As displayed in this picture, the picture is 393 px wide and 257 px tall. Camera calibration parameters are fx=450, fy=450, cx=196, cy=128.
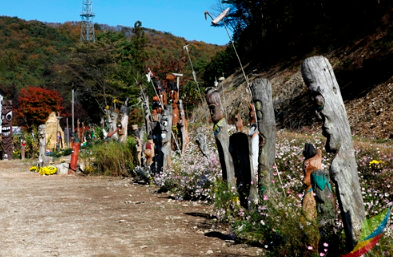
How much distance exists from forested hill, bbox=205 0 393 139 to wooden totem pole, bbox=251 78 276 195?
851cm

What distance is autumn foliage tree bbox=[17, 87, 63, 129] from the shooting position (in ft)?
143

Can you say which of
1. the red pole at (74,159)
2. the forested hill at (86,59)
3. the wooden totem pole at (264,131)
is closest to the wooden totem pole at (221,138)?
the wooden totem pole at (264,131)

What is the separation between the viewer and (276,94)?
22328 mm

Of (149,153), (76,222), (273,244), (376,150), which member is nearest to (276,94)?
(149,153)

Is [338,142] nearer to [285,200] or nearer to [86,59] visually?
[285,200]

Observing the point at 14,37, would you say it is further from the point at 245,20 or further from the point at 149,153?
the point at 149,153

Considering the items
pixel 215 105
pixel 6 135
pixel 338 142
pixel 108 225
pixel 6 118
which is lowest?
pixel 108 225

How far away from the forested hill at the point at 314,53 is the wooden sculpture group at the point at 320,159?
330 inches

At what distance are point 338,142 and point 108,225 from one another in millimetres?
4064

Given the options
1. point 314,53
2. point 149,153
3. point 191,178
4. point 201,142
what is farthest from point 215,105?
point 314,53

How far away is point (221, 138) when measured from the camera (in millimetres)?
6973

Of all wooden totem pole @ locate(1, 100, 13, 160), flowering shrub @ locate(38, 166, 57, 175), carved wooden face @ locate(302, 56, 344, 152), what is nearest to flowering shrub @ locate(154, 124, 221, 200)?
carved wooden face @ locate(302, 56, 344, 152)

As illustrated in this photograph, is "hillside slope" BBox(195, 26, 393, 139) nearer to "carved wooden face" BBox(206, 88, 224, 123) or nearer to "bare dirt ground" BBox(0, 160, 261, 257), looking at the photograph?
"carved wooden face" BBox(206, 88, 224, 123)

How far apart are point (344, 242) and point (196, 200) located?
492 centimetres
